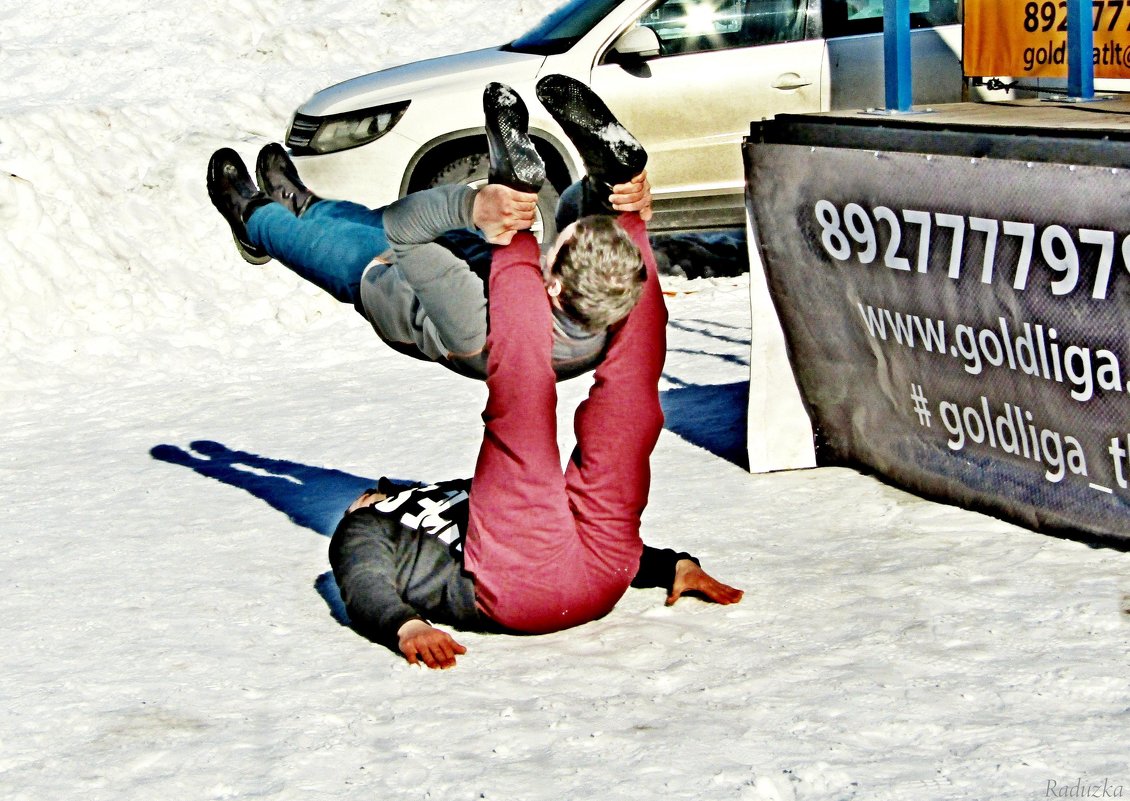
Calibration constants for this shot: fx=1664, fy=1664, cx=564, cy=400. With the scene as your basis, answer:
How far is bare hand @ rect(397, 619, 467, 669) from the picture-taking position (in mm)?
4621

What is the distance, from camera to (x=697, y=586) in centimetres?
506

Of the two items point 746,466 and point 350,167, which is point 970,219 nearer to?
point 746,466

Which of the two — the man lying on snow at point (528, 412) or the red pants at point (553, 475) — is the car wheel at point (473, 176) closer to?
the man lying on snow at point (528, 412)

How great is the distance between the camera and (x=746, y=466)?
668 cm

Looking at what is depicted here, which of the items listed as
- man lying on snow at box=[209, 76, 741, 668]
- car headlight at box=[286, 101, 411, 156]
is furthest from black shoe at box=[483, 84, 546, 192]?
car headlight at box=[286, 101, 411, 156]

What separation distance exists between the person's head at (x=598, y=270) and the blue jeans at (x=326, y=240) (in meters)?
1.00

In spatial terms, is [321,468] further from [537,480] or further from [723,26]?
[723,26]

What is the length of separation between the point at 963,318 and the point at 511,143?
1.94 metres

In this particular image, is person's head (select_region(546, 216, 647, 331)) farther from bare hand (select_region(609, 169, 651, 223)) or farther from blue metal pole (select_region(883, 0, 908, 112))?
blue metal pole (select_region(883, 0, 908, 112))

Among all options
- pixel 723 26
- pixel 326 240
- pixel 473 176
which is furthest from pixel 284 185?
pixel 723 26

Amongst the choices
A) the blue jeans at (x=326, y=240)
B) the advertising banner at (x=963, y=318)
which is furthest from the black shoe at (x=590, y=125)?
the advertising banner at (x=963, y=318)

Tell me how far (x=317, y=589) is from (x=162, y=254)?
6.10 m

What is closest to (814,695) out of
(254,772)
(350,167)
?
(254,772)

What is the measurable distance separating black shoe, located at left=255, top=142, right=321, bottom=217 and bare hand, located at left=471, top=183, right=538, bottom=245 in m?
1.55
